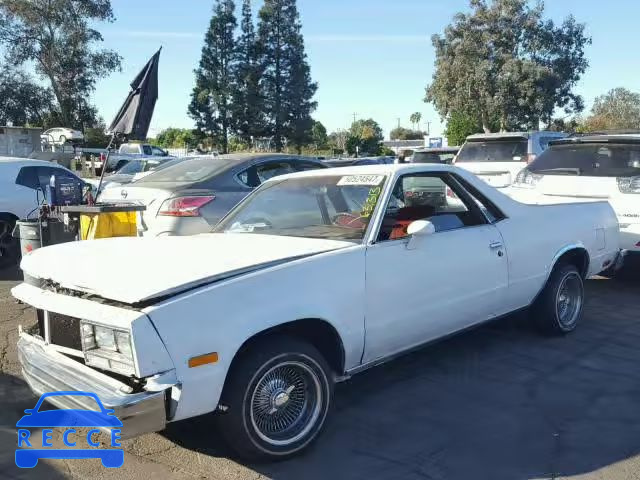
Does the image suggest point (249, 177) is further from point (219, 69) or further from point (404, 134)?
point (404, 134)

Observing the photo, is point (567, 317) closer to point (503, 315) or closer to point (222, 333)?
point (503, 315)

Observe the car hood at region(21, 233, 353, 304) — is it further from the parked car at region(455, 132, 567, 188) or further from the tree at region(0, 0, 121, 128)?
the tree at region(0, 0, 121, 128)

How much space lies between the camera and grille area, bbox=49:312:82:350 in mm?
3219

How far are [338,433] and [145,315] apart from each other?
1487mm

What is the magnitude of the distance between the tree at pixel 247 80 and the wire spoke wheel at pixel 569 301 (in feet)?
143

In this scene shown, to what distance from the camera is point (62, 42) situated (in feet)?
129

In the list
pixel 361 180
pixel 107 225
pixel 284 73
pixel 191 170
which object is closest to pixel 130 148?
pixel 284 73

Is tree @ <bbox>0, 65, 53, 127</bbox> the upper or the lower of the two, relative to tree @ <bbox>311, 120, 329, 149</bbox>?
upper

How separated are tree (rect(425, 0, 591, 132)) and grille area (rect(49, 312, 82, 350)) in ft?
93.1

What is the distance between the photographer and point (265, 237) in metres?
4.22

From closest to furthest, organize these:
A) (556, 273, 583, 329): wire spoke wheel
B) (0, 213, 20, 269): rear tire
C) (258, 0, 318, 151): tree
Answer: (556, 273, 583, 329): wire spoke wheel
(0, 213, 20, 269): rear tire
(258, 0, 318, 151): tree


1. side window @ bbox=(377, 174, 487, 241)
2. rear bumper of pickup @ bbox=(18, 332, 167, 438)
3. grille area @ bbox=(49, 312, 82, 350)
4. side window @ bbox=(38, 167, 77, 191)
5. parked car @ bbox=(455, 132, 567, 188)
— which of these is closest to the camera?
rear bumper of pickup @ bbox=(18, 332, 167, 438)

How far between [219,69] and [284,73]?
5138 millimetres

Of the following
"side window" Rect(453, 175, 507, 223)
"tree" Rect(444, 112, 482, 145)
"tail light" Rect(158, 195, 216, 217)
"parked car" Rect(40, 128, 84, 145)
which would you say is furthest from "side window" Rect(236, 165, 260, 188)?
"tree" Rect(444, 112, 482, 145)
